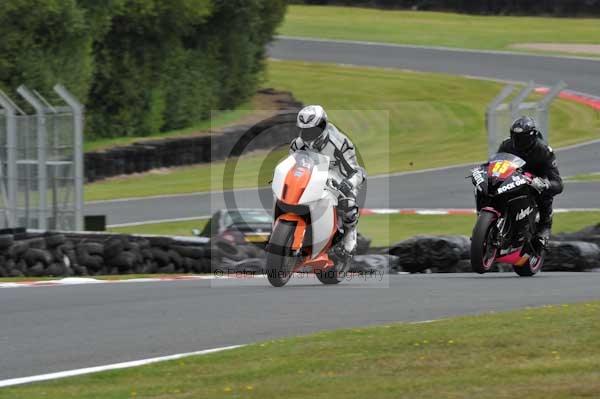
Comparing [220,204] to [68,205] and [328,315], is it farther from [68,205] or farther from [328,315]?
[328,315]

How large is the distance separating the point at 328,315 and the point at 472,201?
621 inches

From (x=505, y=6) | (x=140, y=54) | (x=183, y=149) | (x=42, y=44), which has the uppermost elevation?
(x=505, y=6)

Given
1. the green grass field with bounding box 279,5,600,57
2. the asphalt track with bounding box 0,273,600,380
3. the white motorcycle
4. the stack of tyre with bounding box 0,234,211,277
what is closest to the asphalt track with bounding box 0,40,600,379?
the asphalt track with bounding box 0,273,600,380

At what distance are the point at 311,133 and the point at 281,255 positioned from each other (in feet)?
3.72

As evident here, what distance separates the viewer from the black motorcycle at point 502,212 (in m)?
11.9

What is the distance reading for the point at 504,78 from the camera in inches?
1523

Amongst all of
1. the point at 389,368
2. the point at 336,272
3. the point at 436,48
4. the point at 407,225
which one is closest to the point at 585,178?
the point at 407,225

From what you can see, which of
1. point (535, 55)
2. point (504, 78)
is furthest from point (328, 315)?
point (535, 55)

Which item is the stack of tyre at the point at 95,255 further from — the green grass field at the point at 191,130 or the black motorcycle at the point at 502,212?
the green grass field at the point at 191,130

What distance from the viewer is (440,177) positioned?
2739cm

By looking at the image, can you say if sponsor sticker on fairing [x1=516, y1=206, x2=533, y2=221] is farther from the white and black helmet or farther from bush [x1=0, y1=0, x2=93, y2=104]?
bush [x1=0, y1=0, x2=93, y2=104]

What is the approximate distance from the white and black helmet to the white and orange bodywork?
18 cm

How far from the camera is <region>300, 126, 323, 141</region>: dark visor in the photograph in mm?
11000

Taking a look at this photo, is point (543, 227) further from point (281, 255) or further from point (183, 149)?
point (183, 149)
